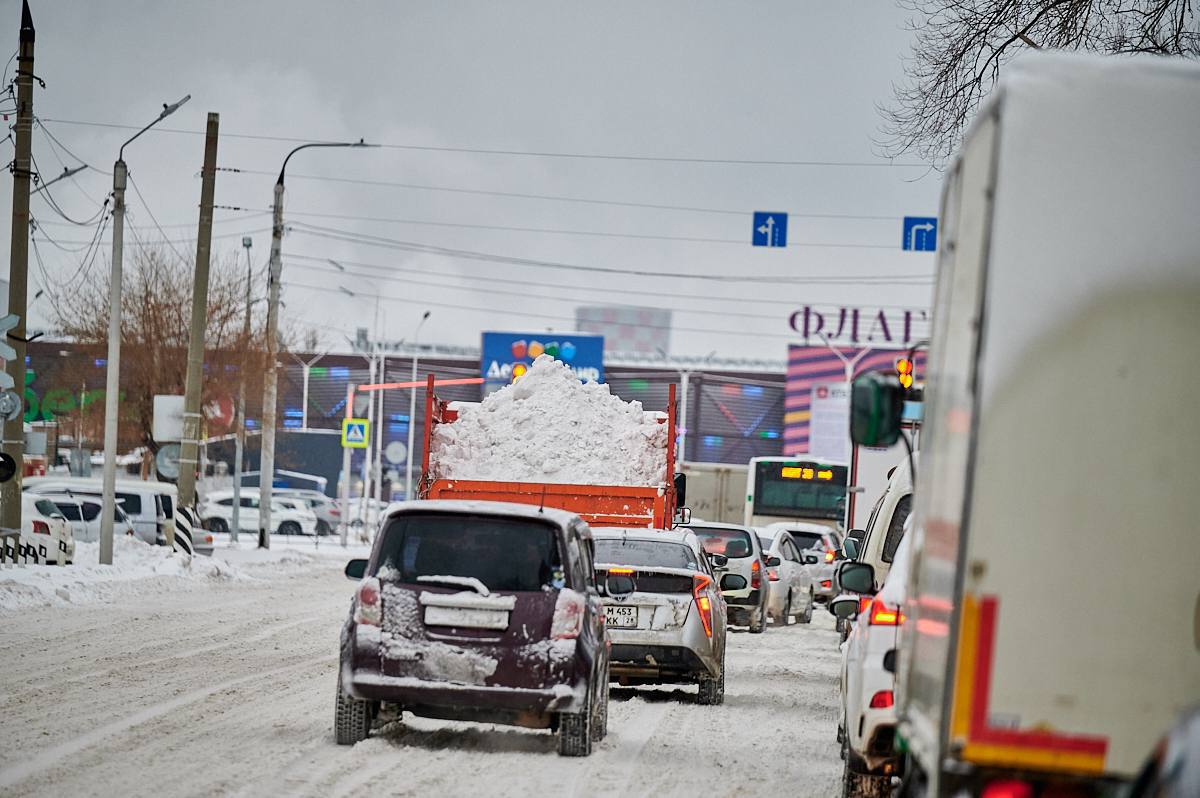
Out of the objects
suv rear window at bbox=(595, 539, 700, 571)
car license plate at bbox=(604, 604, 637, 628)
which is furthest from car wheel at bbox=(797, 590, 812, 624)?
car license plate at bbox=(604, 604, 637, 628)

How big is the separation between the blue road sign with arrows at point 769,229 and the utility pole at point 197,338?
11.0 m

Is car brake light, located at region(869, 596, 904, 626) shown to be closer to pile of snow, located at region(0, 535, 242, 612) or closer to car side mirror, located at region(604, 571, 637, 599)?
car side mirror, located at region(604, 571, 637, 599)

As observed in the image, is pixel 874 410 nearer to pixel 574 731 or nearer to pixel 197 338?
pixel 574 731

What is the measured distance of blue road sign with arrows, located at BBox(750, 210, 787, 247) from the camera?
36188mm

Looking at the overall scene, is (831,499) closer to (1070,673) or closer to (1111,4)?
(1111,4)

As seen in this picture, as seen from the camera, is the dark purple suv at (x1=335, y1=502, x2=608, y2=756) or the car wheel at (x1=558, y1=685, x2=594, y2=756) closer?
the dark purple suv at (x1=335, y1=502, x2=608, y2=756)

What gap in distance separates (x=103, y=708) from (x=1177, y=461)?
29.0ft

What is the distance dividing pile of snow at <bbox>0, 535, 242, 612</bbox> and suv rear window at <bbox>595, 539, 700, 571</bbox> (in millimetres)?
9783

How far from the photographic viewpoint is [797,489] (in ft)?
145

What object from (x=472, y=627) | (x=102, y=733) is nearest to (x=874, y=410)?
(x=472, y=627)

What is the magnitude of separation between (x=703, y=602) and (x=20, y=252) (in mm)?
18800

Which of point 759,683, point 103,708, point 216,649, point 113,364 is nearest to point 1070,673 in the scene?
point 103,708

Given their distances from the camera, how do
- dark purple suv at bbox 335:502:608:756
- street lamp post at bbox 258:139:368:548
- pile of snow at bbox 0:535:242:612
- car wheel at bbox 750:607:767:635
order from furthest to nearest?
street lamp post at bbox 258:139:368:548 → car wheel at bbox 750:607:767:635 → pile of snow at bbox 0:535:242:612 → dark purple suv at bbox 335:502:608:756

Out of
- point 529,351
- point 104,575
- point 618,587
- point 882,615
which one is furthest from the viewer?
point 529,351
